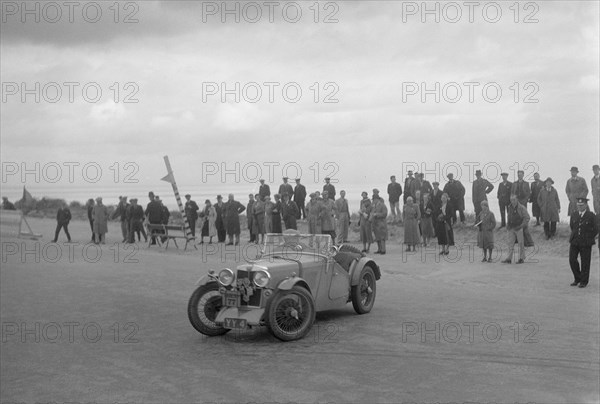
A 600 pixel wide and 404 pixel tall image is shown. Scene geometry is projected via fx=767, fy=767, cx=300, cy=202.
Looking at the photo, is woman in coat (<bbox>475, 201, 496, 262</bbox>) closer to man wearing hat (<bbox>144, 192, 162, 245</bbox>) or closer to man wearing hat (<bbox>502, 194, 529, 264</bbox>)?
man wearing hat (<bbox>502, 194, 529, 264</bbox>)

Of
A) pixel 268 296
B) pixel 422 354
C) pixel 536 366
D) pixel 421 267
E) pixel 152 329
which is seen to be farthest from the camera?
pixel 421 267

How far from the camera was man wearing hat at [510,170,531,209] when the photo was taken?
24453 millimetres

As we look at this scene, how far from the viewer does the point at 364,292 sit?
45.4 feet

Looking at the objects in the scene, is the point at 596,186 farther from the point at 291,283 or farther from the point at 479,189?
the point at 291,283

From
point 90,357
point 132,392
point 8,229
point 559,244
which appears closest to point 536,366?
point 132,392

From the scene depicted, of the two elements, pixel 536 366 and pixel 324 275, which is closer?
pixel 536 366

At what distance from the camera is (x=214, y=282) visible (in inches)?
479

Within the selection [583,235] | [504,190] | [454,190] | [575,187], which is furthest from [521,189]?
[583,235]

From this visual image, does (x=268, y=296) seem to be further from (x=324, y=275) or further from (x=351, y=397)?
(x=351, y=397)

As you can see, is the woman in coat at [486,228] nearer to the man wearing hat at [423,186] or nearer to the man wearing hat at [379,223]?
the man wearing hat at [379,223]

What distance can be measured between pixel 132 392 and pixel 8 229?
30.0m

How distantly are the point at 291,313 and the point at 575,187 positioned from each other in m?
14.3

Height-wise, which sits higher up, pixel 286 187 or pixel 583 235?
pixel 286 187

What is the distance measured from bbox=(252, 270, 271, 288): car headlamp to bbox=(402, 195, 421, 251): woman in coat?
13.2 metres
